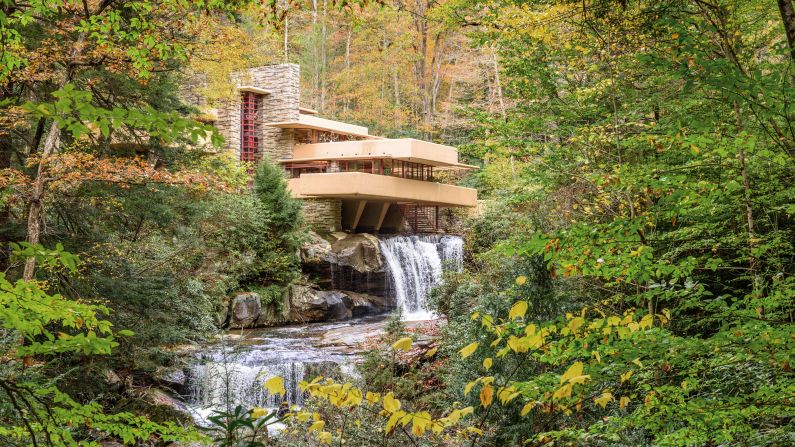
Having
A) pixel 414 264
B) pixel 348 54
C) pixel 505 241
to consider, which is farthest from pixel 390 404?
pixel 348 54

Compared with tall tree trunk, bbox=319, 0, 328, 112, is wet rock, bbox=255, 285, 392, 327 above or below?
below

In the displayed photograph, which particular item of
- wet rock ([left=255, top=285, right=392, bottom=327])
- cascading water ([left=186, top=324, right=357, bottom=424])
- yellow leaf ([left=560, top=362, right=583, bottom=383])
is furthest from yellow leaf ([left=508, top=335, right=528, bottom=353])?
wet rock ([left=255, top=285, right=392, bottom=327])

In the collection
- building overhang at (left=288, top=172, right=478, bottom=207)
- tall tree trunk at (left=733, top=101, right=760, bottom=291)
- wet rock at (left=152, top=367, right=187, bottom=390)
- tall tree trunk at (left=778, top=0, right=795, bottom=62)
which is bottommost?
wet rock at (left=152, top=367, right=187, bottom=390)

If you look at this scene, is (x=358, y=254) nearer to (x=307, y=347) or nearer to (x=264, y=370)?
(x=307, y=347)

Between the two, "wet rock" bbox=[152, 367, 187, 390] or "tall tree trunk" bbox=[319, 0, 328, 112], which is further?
"tall tree trunk" bbox=[319, 0, 328, 112]

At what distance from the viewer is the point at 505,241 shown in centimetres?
543

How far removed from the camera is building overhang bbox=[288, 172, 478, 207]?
68.6 ft

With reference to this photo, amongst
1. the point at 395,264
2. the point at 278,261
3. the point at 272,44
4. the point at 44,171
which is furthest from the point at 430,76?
the point at 44,171

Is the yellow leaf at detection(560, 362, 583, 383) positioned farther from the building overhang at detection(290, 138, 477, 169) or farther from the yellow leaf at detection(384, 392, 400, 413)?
the building overhang at detection(290, 138, 477, 169)

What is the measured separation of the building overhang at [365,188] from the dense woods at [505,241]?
442cm

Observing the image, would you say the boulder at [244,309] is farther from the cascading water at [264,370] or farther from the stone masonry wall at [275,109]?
the stone masonry wall at [275,109]

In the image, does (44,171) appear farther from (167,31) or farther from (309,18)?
(309,18)

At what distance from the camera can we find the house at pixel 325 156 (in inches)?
854

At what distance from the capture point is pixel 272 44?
2823 centimetres
